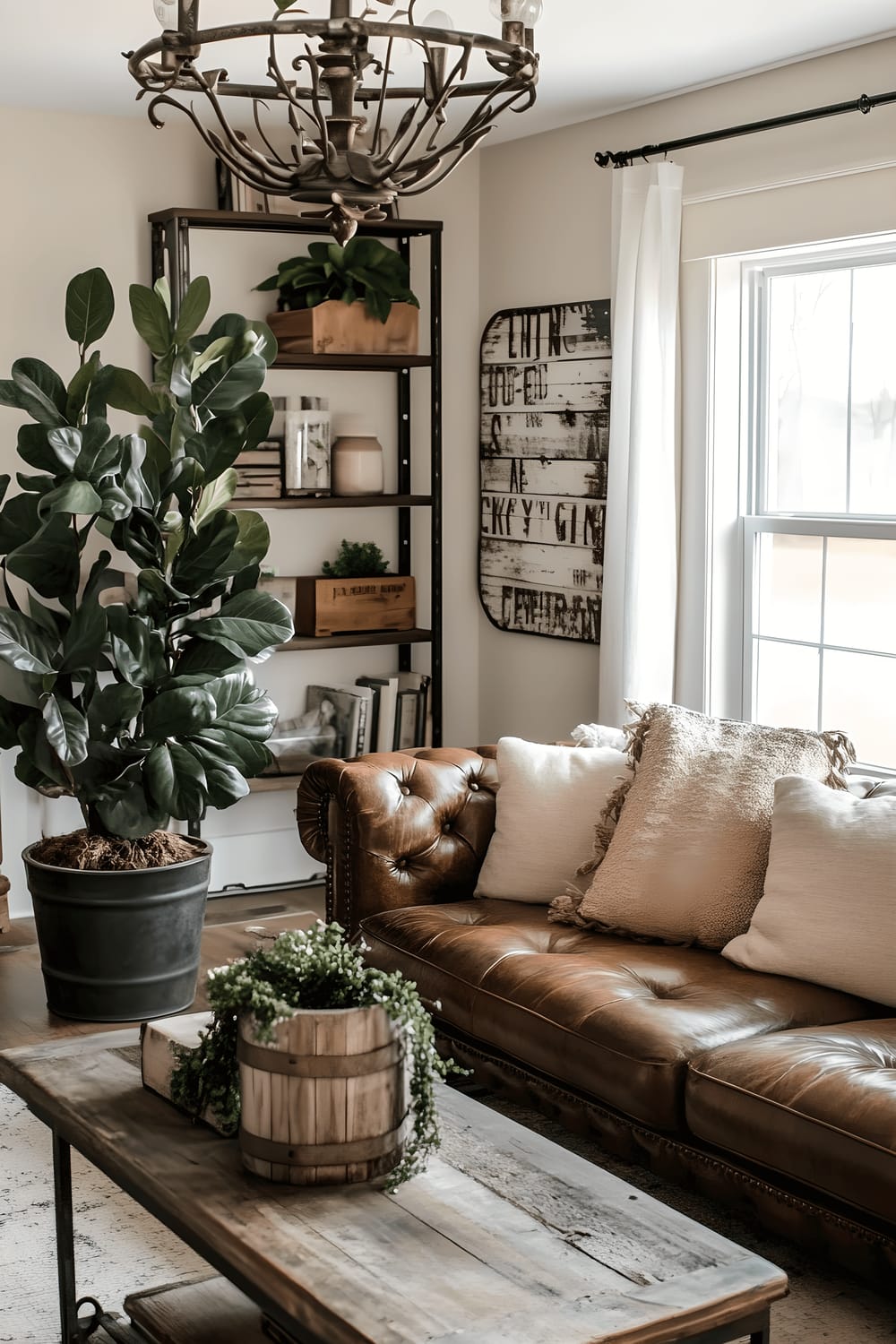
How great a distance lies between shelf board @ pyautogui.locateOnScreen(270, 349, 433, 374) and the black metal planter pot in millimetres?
1822

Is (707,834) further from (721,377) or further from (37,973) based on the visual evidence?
(37,973)

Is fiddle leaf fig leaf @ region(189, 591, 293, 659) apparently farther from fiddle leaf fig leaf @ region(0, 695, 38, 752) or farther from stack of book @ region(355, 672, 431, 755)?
stack of book @ region(355, 672, 431, 755)

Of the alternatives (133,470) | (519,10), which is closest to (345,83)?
(519,10)

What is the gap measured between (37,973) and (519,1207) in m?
2.49

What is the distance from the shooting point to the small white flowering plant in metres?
1.77

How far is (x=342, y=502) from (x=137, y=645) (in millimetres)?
1513

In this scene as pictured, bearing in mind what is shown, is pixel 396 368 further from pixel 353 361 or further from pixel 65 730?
pixel 65 730

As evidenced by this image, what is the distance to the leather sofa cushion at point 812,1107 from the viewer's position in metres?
2.17

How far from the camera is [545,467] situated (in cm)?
482

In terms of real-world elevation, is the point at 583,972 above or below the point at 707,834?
below

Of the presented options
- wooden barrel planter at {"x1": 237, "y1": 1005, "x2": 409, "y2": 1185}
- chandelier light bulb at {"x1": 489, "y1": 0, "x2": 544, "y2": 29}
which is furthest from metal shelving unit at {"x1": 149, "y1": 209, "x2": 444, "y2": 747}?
wooden barrel planter at {"x1": 237, "y1": 1005, "x2": 409, "y2": 1185}

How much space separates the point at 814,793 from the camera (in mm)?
2908

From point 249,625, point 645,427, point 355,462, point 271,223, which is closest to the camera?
point 249,625

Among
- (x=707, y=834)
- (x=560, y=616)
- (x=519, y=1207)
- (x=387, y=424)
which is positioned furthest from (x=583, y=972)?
(x=387, y=424)
